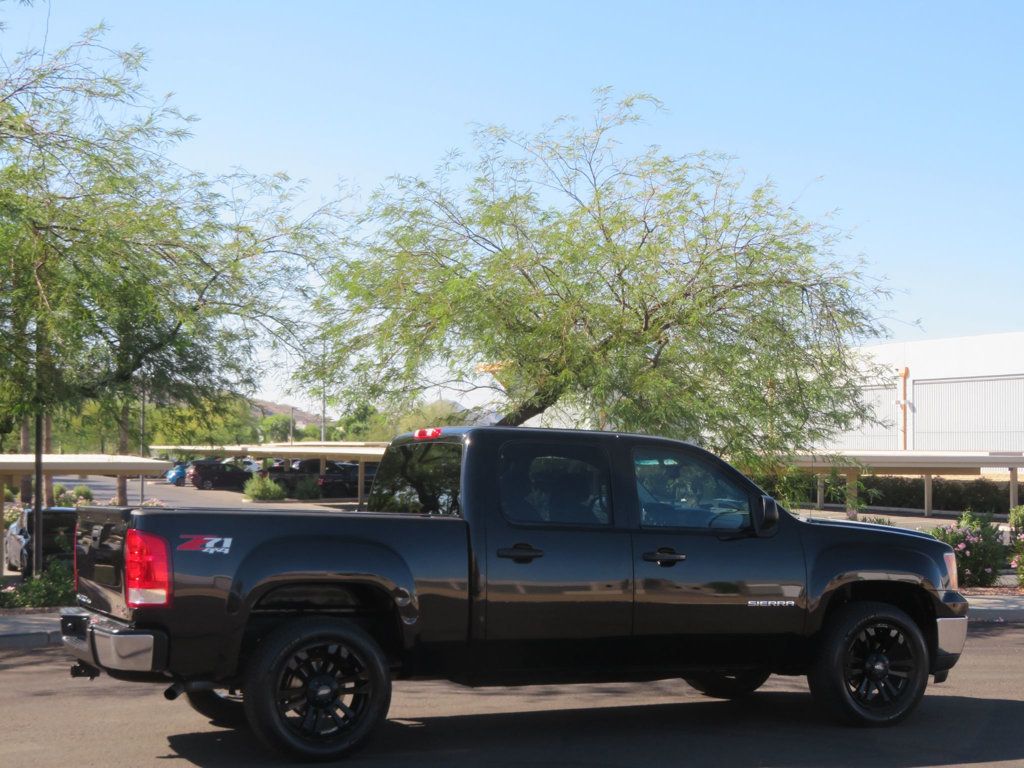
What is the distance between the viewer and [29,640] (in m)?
12.8

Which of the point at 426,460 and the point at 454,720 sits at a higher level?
the point at 426,460

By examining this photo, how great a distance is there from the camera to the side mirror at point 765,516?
797 centimetres

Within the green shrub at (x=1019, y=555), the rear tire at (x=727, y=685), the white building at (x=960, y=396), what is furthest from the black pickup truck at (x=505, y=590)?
the white building at (x=960, y=396)

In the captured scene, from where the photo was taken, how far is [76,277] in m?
15.0

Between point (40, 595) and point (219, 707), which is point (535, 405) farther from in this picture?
point (219, 707)

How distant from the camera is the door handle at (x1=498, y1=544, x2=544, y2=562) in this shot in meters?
7.34

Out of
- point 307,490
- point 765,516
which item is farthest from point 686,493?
point 307,490

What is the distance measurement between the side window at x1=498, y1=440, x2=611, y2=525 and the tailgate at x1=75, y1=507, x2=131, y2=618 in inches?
88.1

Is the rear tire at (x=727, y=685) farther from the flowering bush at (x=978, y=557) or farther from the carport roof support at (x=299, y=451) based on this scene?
the flowering bush at (x=978, y=557)

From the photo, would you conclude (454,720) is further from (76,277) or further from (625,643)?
(76,277)

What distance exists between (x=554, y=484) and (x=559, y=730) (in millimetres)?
Result: 1696

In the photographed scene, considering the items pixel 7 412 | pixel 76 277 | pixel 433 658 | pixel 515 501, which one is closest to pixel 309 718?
pixel 433 658

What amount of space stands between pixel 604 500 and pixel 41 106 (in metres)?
10.5

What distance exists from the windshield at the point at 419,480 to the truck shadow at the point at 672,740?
4.77ft
